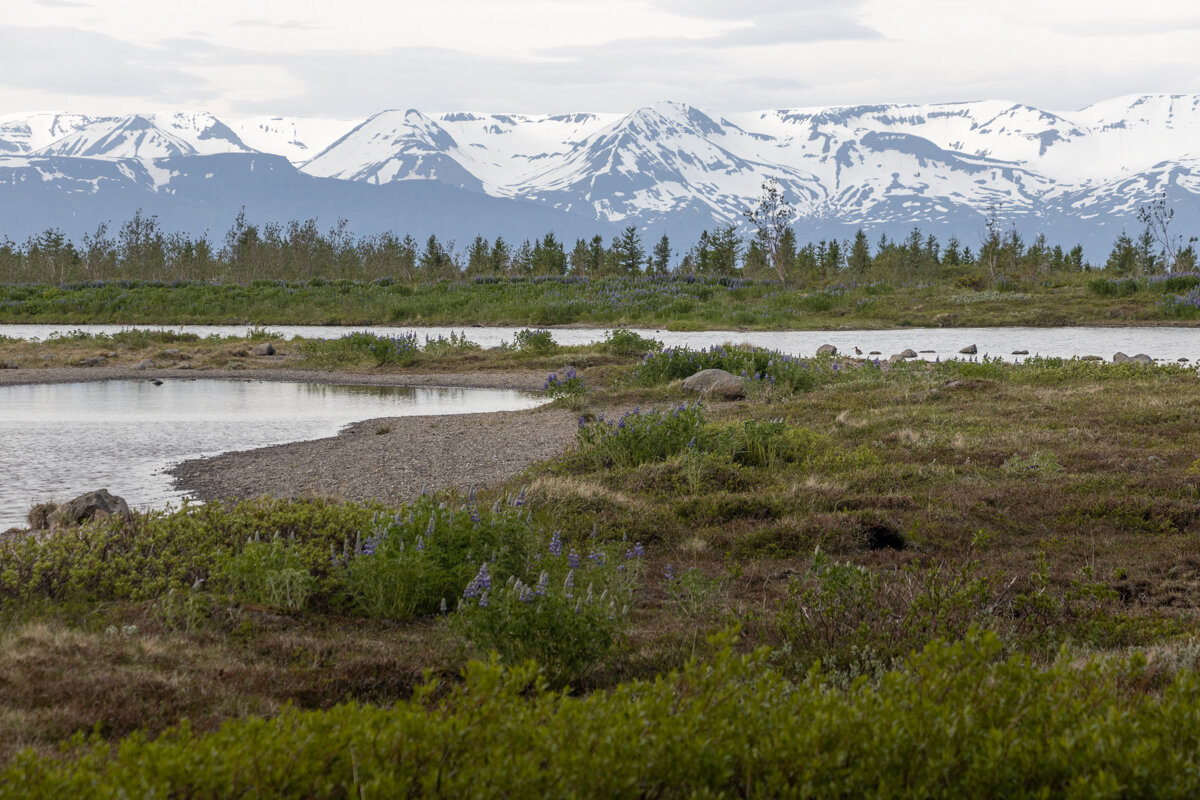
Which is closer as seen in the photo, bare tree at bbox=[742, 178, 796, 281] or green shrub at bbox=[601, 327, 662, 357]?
green shrub at bbox=[601, 327, 662, 357]

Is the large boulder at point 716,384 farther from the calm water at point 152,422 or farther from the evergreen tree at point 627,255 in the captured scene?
the evergreen tree at point 627,255

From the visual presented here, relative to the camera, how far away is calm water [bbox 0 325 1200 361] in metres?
29.5

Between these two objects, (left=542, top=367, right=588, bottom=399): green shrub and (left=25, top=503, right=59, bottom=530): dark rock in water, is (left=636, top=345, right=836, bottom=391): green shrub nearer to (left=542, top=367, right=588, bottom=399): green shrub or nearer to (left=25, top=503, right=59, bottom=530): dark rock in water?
(left=542, top=367, right=588, bottom=399): green shrub

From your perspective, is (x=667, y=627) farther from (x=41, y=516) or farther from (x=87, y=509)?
(x=41, y=516)

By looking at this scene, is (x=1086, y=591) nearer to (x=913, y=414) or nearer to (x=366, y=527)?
(x=366, y=527)

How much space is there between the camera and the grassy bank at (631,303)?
4244 centimetres

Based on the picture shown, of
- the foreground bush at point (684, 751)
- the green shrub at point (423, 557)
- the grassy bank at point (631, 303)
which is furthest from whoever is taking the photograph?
Answer: the grassy bank at point (631, 303)

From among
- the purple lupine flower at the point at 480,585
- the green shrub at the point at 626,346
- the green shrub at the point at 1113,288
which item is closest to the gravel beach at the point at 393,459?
the purple lupine flower at the point at 480,585

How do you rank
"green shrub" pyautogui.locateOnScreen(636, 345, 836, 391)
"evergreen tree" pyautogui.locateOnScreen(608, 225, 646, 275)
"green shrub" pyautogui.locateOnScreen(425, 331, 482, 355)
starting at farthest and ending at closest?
"evergreen tree" pyautogui.locateOnScreen(608, 225, 646, 275) < "green shrub" pyautogui.locateOnScreen(425, 331, 482, 355) < "green shrub" pyautogui.locateOnScreen(636, 345, 836, 391)

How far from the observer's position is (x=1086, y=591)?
620 centimetres

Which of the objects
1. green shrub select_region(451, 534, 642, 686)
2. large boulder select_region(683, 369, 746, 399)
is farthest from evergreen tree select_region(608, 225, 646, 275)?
green shrub select_region(451, 534, 642, 686)

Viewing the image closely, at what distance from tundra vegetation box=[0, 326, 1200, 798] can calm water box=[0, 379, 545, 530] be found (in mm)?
5299

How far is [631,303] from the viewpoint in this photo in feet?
161

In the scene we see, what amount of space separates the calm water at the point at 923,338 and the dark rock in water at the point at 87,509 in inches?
929
